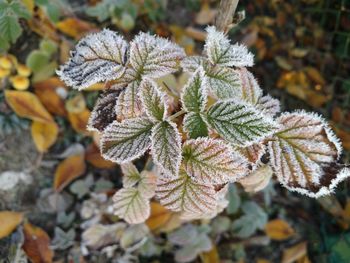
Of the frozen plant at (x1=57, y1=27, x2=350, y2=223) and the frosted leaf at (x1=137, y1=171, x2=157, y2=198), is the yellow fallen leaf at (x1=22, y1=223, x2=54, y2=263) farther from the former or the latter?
the frozen plant at (x1=57, y1=27, x2=350, y2=223)

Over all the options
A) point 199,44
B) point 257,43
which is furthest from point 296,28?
point 199,44

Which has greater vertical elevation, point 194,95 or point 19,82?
point 194,95

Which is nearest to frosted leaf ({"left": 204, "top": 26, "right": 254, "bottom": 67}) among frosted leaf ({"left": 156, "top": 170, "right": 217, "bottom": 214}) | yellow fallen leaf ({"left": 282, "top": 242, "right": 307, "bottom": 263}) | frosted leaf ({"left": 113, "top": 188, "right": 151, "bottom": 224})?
frosted leaf ({"left": 156, "top": 170, "right": 217, "bottom": 214})

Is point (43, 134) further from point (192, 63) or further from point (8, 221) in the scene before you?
point (192, 63)

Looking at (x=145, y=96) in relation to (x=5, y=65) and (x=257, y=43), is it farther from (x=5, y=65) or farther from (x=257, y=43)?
(x=257, y=43)

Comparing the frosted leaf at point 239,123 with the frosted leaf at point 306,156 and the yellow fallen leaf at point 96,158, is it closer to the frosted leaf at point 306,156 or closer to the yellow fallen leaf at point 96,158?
the frosted leaf at point 306,156

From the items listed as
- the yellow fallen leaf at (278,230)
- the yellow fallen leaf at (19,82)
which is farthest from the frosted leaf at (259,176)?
the yellow fallen leaf at (19,82)

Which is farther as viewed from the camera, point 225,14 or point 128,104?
point 225,14

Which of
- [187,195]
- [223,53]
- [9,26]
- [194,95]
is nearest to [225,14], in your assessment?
[223,53]

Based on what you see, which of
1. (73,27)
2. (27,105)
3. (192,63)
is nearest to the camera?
(192,63)
